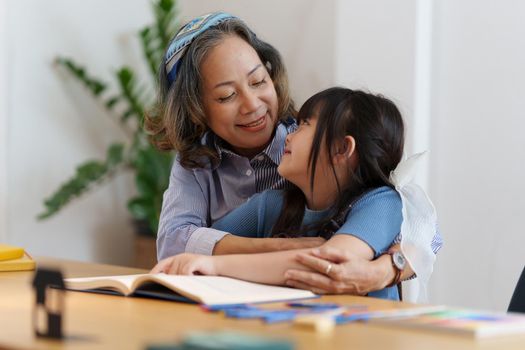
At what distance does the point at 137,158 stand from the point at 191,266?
2.78 m

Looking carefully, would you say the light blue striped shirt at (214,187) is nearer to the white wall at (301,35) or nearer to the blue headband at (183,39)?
the blue headband at (183,39)

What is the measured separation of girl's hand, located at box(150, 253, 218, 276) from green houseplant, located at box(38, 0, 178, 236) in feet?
8.63

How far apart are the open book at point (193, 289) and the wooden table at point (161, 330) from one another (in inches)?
1.1

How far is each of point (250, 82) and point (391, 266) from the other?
73cm

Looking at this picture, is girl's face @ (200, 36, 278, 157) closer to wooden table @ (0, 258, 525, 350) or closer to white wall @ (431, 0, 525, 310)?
wooden table @ (0, 258, 525, 350)

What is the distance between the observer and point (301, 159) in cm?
200

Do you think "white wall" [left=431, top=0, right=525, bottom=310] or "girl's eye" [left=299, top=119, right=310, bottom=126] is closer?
"girl's eye" [left=299, top=119, right=310, bottom=126]

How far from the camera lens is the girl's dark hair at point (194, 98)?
237cm

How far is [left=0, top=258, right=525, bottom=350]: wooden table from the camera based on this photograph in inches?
44.3

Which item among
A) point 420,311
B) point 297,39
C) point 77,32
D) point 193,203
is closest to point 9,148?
point 77,32

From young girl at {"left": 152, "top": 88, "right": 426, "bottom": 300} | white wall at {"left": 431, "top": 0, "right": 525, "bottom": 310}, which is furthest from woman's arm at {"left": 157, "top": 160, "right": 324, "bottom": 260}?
white wall at {"left": 431, "top": 0, "right": 525, "bottom": 310}

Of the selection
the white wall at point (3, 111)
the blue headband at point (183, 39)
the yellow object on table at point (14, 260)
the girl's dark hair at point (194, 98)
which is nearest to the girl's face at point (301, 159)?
the girl's dark hair at point (194, 98)

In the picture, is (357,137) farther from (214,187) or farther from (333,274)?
(214,187)

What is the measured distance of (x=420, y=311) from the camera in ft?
4.65
